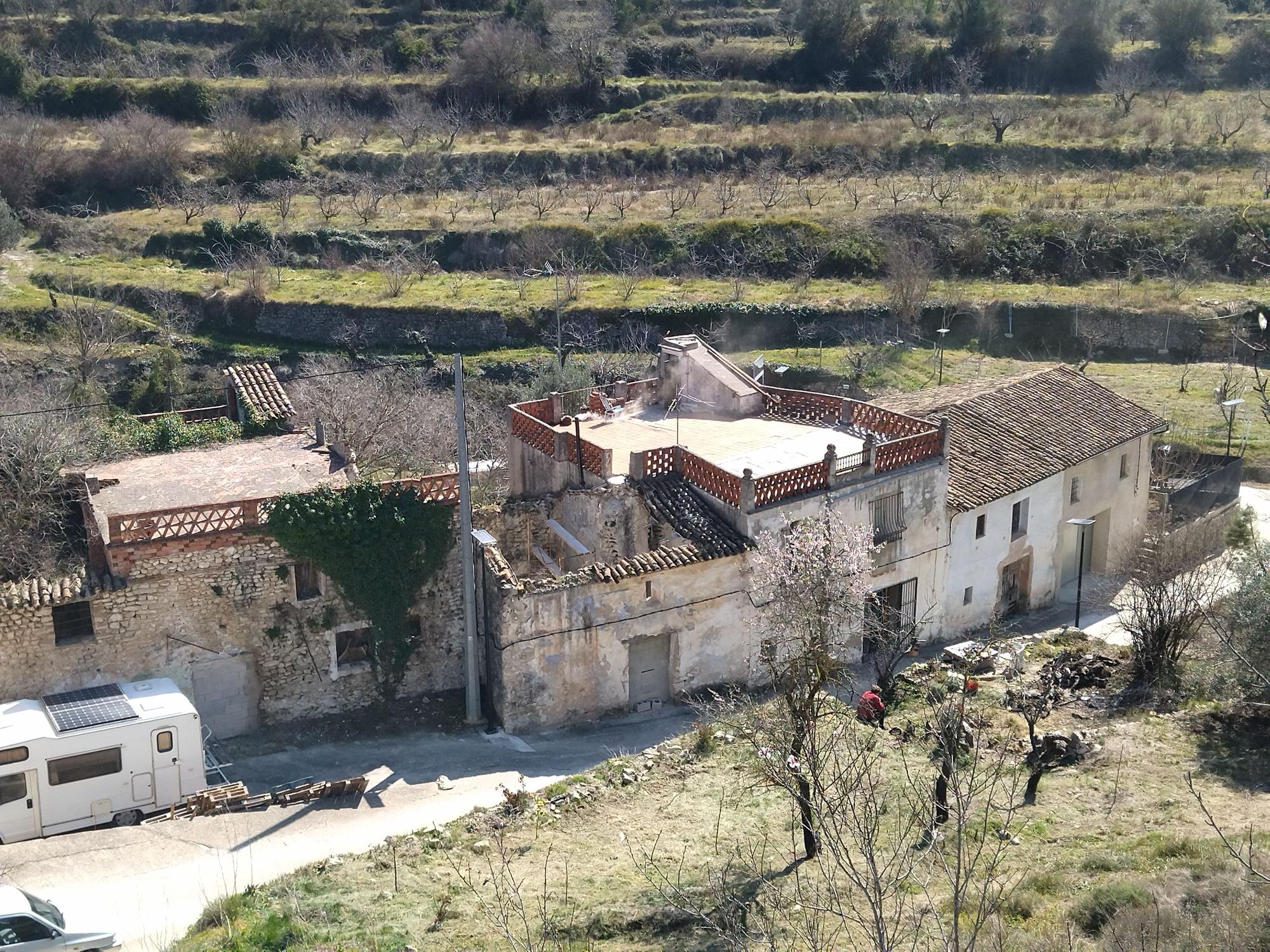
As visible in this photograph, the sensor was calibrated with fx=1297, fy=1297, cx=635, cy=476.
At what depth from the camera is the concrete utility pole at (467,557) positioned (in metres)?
25.2

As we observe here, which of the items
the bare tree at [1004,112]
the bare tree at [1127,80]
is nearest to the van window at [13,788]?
the bare tree at [1004,112]

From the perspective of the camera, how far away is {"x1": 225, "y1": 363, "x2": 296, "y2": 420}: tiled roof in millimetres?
32844

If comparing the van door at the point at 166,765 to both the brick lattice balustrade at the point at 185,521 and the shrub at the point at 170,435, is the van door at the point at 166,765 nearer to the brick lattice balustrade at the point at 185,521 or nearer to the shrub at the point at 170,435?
the brick lattice balustrade at the point at 185,521

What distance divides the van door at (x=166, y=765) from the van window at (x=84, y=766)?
0.59 m

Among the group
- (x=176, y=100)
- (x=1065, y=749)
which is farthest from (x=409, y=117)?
(x=1065, y=749)

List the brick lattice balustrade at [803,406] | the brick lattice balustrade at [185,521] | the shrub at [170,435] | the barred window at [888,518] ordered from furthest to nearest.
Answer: the brick lattice balustrade at [803,406]
the shrub at [170,435]
the barred window at [888,518]
the brick lattice balustrade at [185,521]

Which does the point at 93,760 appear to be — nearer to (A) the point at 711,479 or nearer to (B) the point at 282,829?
(B) the point at 282,829

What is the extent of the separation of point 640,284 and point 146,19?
180 feet

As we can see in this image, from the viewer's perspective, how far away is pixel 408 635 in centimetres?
2730

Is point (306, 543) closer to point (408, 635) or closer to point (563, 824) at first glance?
point (408, 635)

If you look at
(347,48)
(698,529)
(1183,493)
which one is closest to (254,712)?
(698,529)

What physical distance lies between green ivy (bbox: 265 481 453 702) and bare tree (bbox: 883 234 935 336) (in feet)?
106

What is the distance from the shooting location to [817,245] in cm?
6269

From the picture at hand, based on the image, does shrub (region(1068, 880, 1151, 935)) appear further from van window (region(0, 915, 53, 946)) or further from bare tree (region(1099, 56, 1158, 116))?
bare tree (region(1099, 56, 1158, 116))
